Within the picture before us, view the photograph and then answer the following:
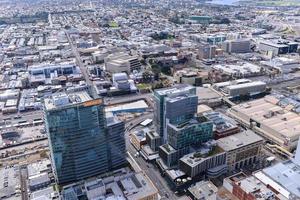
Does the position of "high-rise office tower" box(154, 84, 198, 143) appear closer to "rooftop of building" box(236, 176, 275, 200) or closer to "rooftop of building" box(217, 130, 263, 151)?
"rooftop of building" box(217, 130, 263, 151)

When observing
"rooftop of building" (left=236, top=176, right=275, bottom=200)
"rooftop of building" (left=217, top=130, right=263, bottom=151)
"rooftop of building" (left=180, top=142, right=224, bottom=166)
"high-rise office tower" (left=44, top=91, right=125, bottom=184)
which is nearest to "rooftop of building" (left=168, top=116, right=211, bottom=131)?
"rooftop of building" (left=180, top=142, right=224, bottom=166)

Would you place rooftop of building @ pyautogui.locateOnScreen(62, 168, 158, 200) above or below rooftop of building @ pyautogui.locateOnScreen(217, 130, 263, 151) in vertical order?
below

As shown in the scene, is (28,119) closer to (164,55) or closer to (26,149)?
(26,149)

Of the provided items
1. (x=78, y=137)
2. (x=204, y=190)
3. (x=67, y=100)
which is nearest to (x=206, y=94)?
(x=204, y=190)

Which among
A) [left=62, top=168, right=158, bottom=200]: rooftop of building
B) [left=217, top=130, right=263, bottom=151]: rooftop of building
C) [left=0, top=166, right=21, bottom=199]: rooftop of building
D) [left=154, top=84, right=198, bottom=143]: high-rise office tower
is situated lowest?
[left=0, top=166, right=21, bottom=199]: rooftop of building

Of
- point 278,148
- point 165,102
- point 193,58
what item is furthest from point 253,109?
point 193,58

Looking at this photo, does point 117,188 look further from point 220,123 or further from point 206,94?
point 206,94
